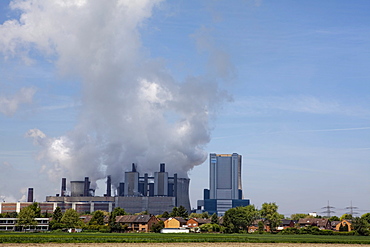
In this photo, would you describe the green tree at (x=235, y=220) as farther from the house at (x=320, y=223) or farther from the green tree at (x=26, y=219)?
the green tree at (x=26, y=219)

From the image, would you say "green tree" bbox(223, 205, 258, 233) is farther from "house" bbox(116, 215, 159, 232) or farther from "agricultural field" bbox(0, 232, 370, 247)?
"agricultural field" bbox(0, 232, 370, 247)

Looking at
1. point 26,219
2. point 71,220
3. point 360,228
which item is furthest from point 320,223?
point 26,219

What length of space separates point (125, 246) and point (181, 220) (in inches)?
3768

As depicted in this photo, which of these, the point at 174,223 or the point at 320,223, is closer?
the point at 174,223

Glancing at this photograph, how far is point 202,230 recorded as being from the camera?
13525 cm

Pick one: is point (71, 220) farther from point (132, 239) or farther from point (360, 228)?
point (360, 228)

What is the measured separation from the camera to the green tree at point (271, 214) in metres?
137

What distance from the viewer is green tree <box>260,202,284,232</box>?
13712cm

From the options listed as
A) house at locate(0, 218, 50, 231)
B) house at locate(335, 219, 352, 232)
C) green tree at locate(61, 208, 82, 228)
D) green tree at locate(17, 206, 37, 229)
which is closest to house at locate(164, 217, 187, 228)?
green tree at locate(61, 208, 82, 228)

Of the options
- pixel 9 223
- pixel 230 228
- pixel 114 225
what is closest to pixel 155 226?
pixel 114 225

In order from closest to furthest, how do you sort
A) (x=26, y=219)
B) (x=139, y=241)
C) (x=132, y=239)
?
(x=139, y=241)
(x=132, y=239)
(x=26, y=219)

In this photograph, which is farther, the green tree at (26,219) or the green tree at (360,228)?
the green tree at (26,219)

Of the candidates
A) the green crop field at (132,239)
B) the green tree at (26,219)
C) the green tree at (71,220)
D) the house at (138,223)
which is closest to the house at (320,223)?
Answer: the house at (138,223)

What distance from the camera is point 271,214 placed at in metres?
139
